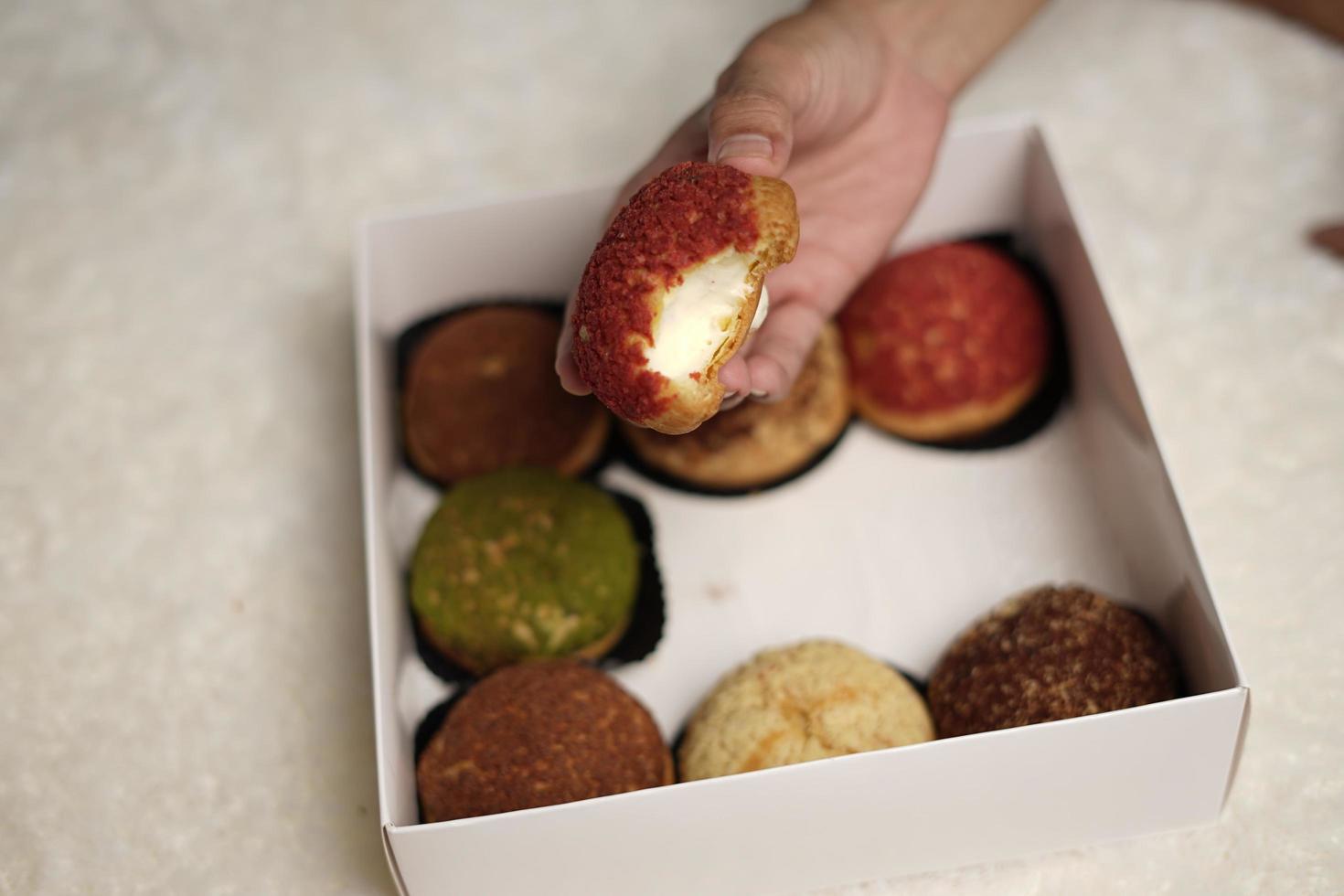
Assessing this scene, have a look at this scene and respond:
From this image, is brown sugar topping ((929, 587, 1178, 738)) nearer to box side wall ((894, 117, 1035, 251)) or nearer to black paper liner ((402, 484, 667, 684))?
black paper liner ((402, 484, 667, 684))

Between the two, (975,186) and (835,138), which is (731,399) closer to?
(835,138)

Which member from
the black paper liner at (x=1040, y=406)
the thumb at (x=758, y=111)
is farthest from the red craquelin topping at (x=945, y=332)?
the thumb at (x=758, y=111)

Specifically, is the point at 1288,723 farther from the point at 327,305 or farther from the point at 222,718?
the point at 327,305

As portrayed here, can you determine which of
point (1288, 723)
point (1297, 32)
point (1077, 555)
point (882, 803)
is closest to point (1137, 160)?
point (1297, 32)

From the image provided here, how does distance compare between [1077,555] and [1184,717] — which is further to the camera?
[1077,555]

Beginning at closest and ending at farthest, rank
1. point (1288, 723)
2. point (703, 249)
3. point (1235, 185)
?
point (703, 249) < point (1288, 723) < point (1235, 185)

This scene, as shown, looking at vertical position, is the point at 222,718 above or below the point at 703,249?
below
